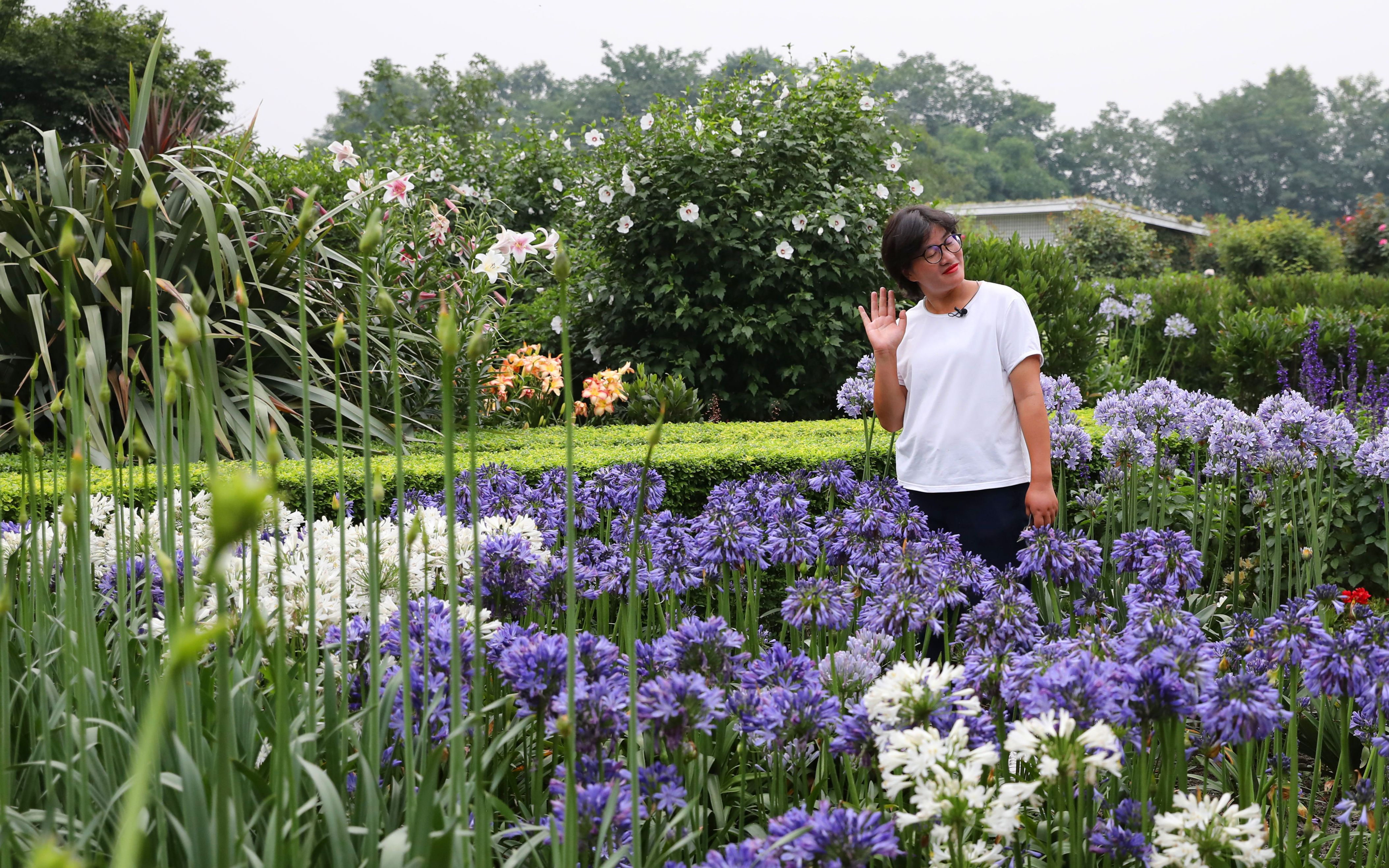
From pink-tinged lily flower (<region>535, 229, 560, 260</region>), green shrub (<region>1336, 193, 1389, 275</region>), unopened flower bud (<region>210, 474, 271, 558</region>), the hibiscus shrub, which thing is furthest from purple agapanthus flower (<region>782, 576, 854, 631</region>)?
green shrub (<region>1336, 193, 1389, 275</region>)

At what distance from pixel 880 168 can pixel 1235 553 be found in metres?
6.71

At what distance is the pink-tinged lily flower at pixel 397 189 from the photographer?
7195 mm

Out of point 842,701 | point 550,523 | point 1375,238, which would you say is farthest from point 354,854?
point 1375,238

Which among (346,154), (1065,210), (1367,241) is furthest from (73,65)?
(1367,241)

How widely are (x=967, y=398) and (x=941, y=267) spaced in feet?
1.48

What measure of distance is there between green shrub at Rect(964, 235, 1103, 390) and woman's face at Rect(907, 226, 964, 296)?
6.14 metres

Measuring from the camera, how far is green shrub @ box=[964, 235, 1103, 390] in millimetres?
9609

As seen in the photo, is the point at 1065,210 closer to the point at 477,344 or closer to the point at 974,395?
the point at 974,395

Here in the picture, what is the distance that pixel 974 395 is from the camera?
3.43 metres

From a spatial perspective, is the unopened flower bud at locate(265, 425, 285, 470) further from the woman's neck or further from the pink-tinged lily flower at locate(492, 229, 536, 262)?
the pink-tinged lily flower at locate(492, 229, 536, 262)

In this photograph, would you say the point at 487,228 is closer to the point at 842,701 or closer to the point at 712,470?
the point at 712,470

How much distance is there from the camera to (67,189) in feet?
19.2

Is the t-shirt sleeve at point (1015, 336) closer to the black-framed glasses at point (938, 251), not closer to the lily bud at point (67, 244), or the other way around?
the black-framed glasses at point (938, 251)

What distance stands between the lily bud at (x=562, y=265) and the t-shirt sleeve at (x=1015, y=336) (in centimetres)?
255
